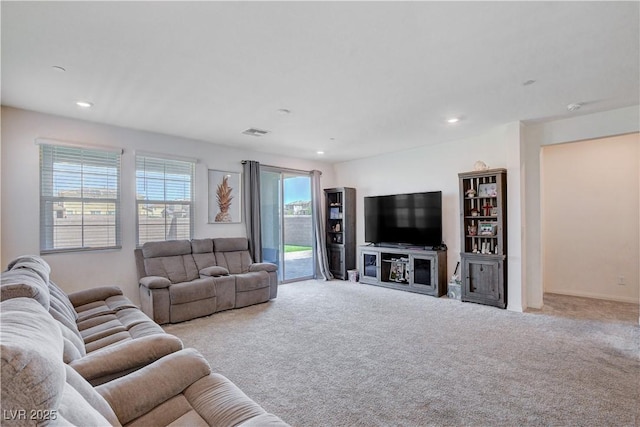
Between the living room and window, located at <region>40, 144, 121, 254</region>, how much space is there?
11 cm

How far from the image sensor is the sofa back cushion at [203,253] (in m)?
4.95

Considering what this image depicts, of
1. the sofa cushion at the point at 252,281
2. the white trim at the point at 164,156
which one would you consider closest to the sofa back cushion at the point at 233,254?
the sofa cushion at the point at 252,281

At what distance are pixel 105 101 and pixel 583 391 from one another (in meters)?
5.15

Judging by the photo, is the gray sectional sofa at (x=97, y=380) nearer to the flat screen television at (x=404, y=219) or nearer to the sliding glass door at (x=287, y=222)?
the sliding glass door at (x=287, y=222)

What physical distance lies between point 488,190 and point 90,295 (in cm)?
523

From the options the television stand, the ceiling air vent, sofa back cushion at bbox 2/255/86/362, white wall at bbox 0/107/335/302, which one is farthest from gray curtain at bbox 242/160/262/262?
sofa back cushion at bbox 2/255/86/362

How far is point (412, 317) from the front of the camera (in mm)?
4172

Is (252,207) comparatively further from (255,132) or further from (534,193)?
(534,193)

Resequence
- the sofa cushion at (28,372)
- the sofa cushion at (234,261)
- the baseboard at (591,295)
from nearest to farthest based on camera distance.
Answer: the sofa cushion at (28,372), the baseboard at (591,295), the sofa cushion at (234,261)

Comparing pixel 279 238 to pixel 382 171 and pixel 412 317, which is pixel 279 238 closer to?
pixel 382 171

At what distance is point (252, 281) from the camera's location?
4801 mm

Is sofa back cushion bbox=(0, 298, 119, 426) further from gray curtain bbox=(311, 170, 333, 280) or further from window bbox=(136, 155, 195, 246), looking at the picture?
gray curtain bbox=(311, 170, 333, 280)

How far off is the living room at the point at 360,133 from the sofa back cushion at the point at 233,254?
318 mm

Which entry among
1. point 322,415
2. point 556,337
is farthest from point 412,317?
point 322,415
